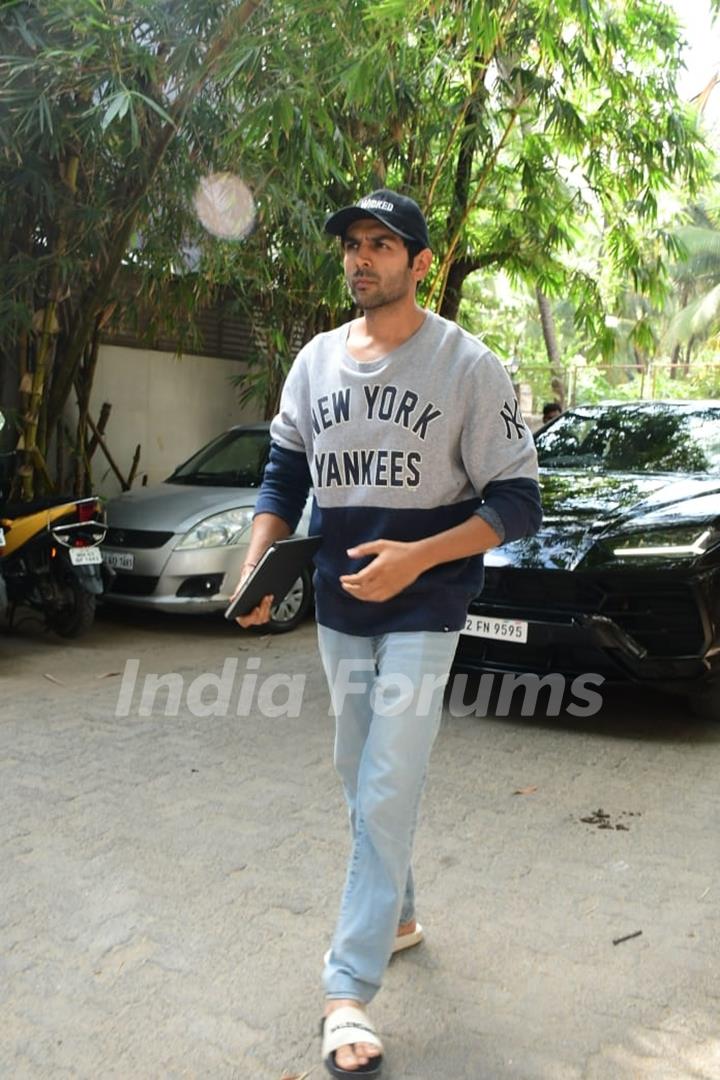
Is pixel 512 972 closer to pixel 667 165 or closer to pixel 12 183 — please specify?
pixel 12 183

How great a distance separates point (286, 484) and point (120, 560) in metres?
4.63

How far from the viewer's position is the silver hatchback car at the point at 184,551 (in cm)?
715

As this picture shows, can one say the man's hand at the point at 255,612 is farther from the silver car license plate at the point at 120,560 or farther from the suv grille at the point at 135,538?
the silver car license plate at the point at 120,560

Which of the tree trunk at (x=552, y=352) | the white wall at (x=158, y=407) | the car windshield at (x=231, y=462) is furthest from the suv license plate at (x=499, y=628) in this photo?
the tree trunk at (x=552, y=352)

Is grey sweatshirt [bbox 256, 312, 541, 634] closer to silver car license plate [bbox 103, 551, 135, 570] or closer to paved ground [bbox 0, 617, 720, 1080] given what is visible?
paved ground [bbox 0, 617, 720, 1080]

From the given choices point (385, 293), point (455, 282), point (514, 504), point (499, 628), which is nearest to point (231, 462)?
point (455, 282)

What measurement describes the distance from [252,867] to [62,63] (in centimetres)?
447

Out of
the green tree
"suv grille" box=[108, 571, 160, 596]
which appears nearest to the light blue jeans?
the green tree

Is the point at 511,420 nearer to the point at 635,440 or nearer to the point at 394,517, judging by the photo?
the point at 394,517

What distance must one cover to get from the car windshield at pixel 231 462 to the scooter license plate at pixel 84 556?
1.50 meters

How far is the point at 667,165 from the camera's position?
10211mm

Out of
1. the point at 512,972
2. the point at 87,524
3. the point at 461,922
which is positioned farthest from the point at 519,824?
the point at 87,524

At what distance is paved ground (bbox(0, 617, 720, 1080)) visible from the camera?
8.47ft

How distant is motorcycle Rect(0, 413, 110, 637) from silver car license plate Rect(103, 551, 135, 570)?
151mm
